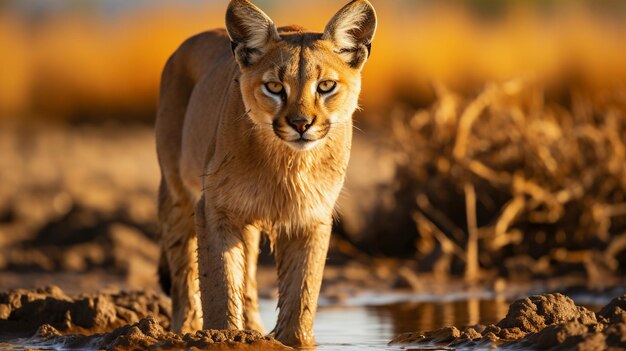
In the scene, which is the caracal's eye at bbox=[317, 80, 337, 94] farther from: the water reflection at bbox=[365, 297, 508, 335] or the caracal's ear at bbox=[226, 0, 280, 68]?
the water reflection at bbox=[365, 297, 508, 335]

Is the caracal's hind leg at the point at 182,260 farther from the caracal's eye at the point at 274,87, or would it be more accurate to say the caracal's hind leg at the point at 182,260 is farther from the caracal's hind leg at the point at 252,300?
the caracal's eye at the point at 274,87

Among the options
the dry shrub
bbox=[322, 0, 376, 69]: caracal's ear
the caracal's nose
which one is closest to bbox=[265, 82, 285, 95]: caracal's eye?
the caracal's nose

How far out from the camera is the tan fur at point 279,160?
7.41m

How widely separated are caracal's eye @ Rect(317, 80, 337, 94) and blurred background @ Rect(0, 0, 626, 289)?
14.2 ft

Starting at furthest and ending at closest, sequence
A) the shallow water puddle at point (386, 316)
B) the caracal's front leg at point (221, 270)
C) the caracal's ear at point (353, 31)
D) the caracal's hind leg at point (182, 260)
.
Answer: the caracal's hind leg at point (182, 260) < the shallow water puddle at point (386, 316) < the caracal's front leg at point (221, 270) < the caracal's ear at point (353, 31)

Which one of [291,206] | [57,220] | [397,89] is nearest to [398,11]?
[397,89]

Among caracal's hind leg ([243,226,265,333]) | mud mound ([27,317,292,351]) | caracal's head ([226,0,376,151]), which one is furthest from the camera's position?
caracal's hind leg ([243,226,265,333])

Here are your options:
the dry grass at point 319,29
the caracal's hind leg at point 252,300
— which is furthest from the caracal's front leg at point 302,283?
the dry grass at point 319,29

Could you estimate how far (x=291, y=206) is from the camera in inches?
307

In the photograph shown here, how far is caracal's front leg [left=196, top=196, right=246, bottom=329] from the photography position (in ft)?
25.3

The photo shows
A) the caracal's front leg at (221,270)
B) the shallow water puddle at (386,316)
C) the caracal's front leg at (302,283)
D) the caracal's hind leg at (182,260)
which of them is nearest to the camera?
the caracal's front leg at (221,270)

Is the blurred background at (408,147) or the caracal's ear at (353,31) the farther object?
the blurred background at (408,147)

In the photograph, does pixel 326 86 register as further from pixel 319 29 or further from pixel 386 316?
pixel 319 29

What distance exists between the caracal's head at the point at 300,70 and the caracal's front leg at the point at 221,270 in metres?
0.58
